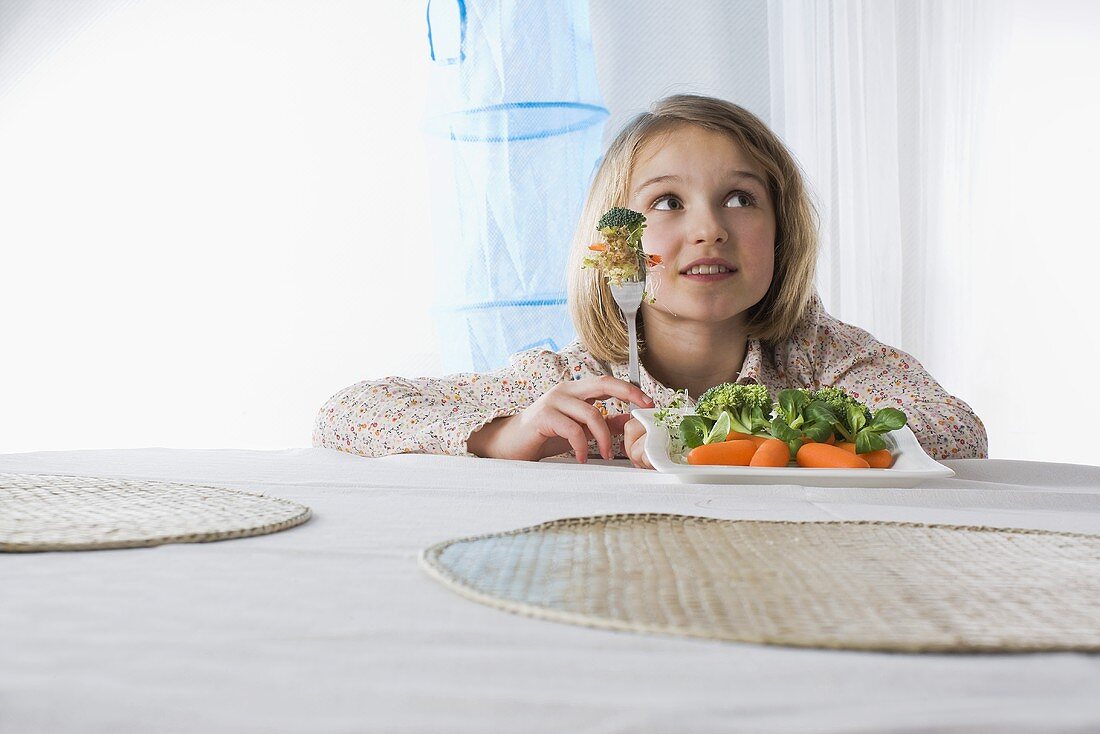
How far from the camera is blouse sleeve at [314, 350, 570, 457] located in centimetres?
113

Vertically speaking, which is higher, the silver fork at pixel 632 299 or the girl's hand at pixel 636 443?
the silver fork at pixel 632 299

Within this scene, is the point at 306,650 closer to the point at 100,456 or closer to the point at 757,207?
the point at 100,456

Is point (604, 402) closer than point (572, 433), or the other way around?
point (572, 433)

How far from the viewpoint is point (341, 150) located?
10.1ft

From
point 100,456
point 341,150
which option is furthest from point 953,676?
point 341,150

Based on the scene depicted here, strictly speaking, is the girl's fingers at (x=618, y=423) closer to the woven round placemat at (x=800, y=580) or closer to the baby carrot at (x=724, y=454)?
the baby carrot at (x=724, y=454)

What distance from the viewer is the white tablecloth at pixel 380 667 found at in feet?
0.80

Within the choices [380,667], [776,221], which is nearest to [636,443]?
[776,221]

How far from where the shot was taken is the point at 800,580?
374 millimetres

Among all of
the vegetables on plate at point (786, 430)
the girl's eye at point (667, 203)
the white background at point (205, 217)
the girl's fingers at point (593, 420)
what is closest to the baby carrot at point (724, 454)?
the vegetables on plate at point (786, 430)

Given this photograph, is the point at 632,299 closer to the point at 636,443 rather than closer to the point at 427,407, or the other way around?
the point at 636,443

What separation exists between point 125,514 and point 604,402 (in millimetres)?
826

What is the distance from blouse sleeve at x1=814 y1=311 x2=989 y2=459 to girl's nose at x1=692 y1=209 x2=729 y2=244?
0.24 metres

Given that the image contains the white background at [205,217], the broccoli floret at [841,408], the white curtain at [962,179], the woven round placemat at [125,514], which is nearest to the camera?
the woven round placemat at [125,514]
